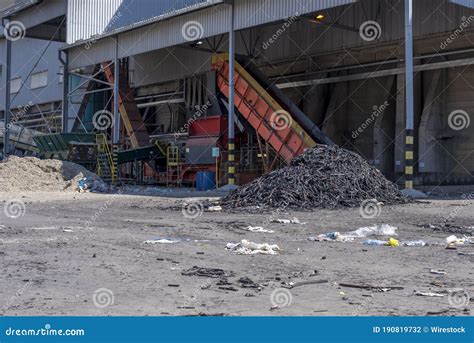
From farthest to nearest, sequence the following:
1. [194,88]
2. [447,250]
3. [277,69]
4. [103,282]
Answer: [194,88] < [277,69] < [447,250] < [103,282]

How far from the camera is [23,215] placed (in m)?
15.3

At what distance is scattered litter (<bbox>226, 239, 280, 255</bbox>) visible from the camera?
9.21 metres

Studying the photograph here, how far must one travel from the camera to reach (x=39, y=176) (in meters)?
27.4

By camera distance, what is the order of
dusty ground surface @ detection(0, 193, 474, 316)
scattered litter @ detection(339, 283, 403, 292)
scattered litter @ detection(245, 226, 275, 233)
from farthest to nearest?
scattered litter @ detection(245, 226, 275, 233)
scattered litter @ detection(339, 283, 403, 292)
dusty ground surface @ detection(0, 193, 474, 316)

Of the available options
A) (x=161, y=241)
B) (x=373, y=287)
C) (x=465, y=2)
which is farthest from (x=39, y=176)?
(x=373, y=287)

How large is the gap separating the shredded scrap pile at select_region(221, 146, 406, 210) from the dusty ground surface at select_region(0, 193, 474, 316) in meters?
1.81

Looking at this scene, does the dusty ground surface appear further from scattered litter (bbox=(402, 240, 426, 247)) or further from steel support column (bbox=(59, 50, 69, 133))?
steel support column (bbox=(59, 50, 69, 133))

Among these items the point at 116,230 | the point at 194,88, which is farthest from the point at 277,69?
the point at 116,230

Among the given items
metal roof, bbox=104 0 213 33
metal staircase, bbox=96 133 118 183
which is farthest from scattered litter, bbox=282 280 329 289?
metal roof, bbox=104 0 213 33

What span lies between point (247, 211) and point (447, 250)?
272 inches

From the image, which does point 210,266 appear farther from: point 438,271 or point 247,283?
point 438,271

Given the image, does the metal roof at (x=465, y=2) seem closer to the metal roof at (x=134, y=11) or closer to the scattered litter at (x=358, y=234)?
the scattered litter at (x=358, y=234)

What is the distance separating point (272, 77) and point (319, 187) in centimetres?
1732
